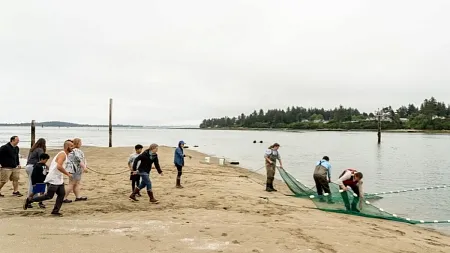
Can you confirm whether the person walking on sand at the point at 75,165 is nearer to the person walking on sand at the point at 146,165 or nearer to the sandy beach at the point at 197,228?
the sandy beach at the point at 197,228

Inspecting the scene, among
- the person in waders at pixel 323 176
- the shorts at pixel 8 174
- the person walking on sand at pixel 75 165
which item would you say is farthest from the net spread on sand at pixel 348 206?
the shorts at pixel 8 174

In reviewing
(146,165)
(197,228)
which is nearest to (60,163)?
(146,165)

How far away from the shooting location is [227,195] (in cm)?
1176

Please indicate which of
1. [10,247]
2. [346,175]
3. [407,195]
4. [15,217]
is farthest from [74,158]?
[407,195]

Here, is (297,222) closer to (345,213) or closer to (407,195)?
(345,213)

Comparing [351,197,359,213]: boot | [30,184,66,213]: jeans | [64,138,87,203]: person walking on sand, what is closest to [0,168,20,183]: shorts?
[64,138,87,203]: person walking on sand

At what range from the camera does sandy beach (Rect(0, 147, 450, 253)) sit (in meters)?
6.05

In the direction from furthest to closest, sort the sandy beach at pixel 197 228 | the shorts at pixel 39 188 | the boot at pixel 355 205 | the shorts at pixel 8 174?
the boot at pixel 355 205, the shorts at pixel 8 174, the shorts at pixel 39 188, the sandy beach at pixel 197 228

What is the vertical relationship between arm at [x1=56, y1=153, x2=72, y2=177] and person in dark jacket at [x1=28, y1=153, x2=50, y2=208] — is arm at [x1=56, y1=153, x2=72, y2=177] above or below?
above

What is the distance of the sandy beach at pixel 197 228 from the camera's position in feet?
19.9

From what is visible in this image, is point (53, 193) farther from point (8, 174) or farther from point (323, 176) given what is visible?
point (323, 176)

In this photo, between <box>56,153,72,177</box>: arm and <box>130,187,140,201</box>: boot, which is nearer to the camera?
<box>56,153,72,177</box>: arm

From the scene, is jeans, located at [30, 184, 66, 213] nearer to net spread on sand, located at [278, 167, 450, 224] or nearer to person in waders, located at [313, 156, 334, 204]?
net spread on sand, located at [278, 167, 450, 224]

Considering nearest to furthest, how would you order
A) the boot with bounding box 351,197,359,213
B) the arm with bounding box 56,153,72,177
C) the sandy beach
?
the sandy beach < the arm with bounding box 56,153,72,177 < the boot with bounding box 351,197,359,213
